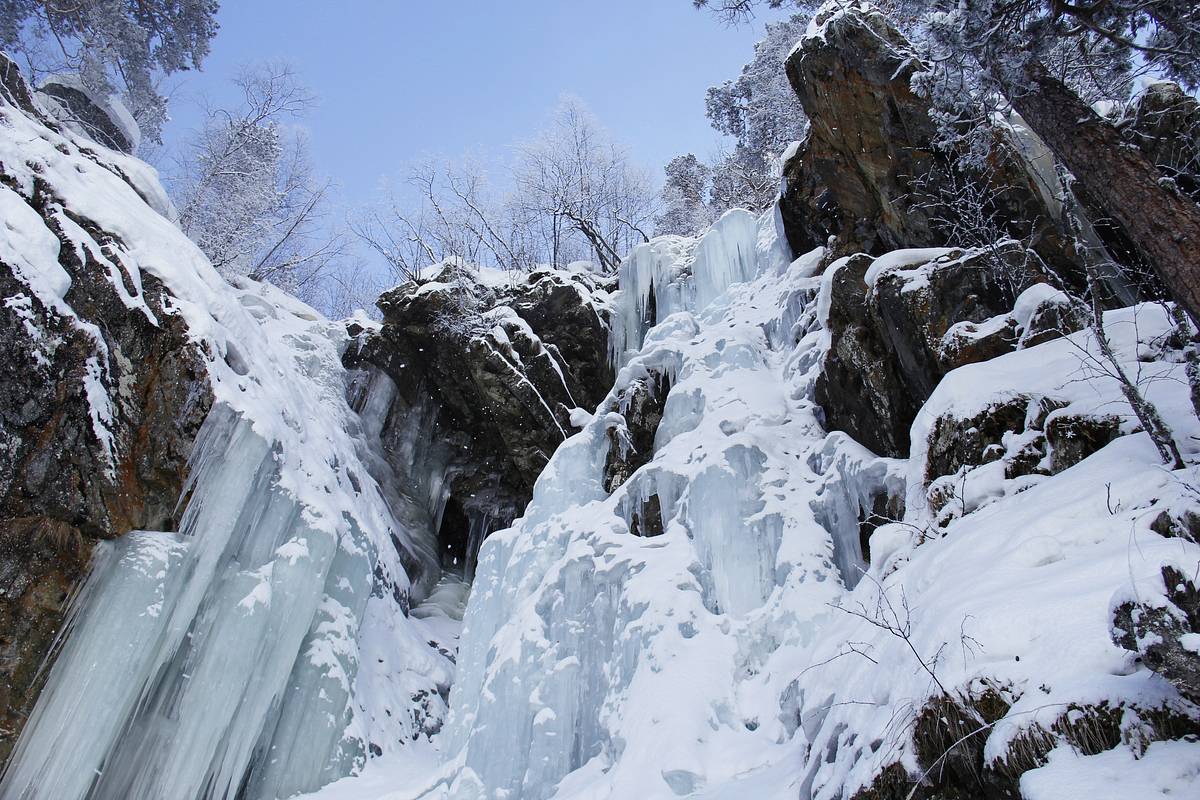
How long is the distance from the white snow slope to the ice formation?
1250 mm

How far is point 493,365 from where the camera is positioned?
496 inches

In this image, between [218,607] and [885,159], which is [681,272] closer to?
[885,159]

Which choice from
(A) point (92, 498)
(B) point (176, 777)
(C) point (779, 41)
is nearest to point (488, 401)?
(A) point (92, 498)

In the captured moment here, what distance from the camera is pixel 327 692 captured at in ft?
28.9

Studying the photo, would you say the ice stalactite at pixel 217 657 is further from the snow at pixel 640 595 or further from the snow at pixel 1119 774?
the snow at pixel 1119 774

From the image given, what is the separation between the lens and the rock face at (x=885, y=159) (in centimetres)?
786

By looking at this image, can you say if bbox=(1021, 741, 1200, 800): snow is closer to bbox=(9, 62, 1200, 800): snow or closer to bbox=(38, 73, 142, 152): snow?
bbox=(9, 62, 1200, 800): snow

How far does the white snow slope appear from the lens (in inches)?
109

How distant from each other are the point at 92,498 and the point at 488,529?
7828 millimetres

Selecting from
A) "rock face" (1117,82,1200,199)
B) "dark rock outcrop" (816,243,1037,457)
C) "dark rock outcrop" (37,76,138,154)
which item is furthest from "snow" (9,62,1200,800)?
"dark rock outcrop" (37,76,138,154)

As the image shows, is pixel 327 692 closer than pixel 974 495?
No

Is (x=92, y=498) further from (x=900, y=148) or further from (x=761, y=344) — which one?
(x=900, y=148)

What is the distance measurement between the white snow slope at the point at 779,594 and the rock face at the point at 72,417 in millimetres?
3986

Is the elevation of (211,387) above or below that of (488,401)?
below
